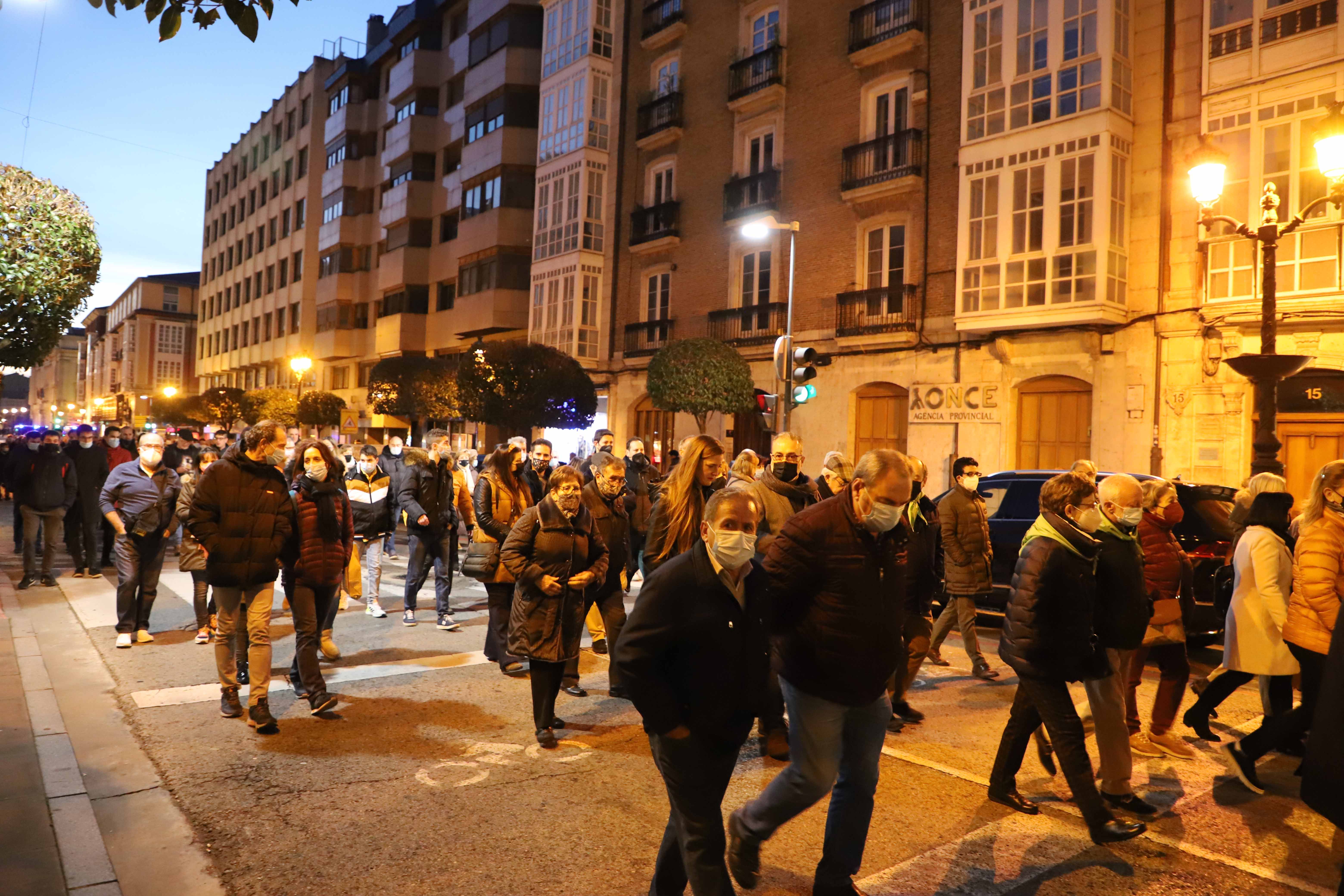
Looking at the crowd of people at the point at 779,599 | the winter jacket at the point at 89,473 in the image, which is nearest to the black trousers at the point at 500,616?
the crowd of people at the point at 779,599

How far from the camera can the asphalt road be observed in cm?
384

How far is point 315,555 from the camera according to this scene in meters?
6.20

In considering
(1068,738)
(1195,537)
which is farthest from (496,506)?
(1195,537)

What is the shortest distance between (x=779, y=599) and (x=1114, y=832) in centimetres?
204

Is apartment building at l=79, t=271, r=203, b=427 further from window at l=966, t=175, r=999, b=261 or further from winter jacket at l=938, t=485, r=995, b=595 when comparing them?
winter jacket at l=938, t=485, r=995, b=595

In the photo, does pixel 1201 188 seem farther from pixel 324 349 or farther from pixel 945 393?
pixel 324 349

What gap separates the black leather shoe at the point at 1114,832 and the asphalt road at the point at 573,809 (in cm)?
5

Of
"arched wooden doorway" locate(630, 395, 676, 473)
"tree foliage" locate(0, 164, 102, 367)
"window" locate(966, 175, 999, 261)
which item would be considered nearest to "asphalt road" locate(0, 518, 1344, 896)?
"tree foliage" locate(0, 164, 102, 367)

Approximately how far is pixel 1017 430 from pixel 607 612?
13.9 meters

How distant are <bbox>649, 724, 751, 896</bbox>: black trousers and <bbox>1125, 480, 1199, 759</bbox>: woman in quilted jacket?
358 cm

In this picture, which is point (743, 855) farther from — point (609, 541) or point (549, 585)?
→ point (609, 541)

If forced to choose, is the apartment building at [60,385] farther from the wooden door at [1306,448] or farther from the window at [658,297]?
the wooden door at [1306,448]

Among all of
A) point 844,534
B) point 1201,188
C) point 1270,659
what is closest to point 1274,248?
point 1201,188

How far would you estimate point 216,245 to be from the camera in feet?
221
